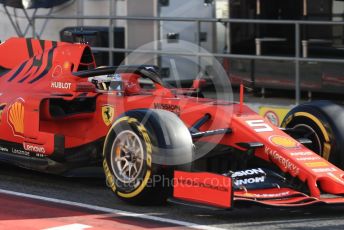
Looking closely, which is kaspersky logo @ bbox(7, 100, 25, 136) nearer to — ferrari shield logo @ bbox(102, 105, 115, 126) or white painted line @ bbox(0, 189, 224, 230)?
white painted line @ bbox(0, 189, 224, 230)

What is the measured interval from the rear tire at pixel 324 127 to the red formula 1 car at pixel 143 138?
111mm

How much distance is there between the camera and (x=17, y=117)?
8.61 m

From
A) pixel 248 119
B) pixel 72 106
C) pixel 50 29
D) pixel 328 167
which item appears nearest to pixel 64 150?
pixel 72 106

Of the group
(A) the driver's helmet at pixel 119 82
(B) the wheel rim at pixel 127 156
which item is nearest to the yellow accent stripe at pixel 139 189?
(B) the wheel rim at pixel 127 156

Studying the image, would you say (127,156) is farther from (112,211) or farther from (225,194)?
(225,194)

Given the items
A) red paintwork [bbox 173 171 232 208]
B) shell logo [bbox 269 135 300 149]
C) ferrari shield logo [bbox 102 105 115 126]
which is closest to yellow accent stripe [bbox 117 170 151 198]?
red paintwork [bbox 173 171 232 208]

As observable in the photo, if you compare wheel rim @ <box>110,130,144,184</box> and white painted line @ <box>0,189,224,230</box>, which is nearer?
white painted line @ <box>0,189,224,230</box>

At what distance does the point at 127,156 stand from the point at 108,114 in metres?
0.94

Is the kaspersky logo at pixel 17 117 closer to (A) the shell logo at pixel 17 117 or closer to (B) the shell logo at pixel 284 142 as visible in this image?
Result: (A) the shell logo at pixel 17 117

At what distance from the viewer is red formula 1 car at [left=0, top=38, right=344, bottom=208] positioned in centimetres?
695

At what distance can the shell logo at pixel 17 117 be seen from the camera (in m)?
8.55

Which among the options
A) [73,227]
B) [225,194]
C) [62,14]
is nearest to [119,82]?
[73,227]

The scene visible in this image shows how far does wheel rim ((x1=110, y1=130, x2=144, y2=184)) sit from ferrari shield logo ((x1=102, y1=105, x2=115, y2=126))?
0.72 meters

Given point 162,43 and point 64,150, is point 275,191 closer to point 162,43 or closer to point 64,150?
point 64,150
